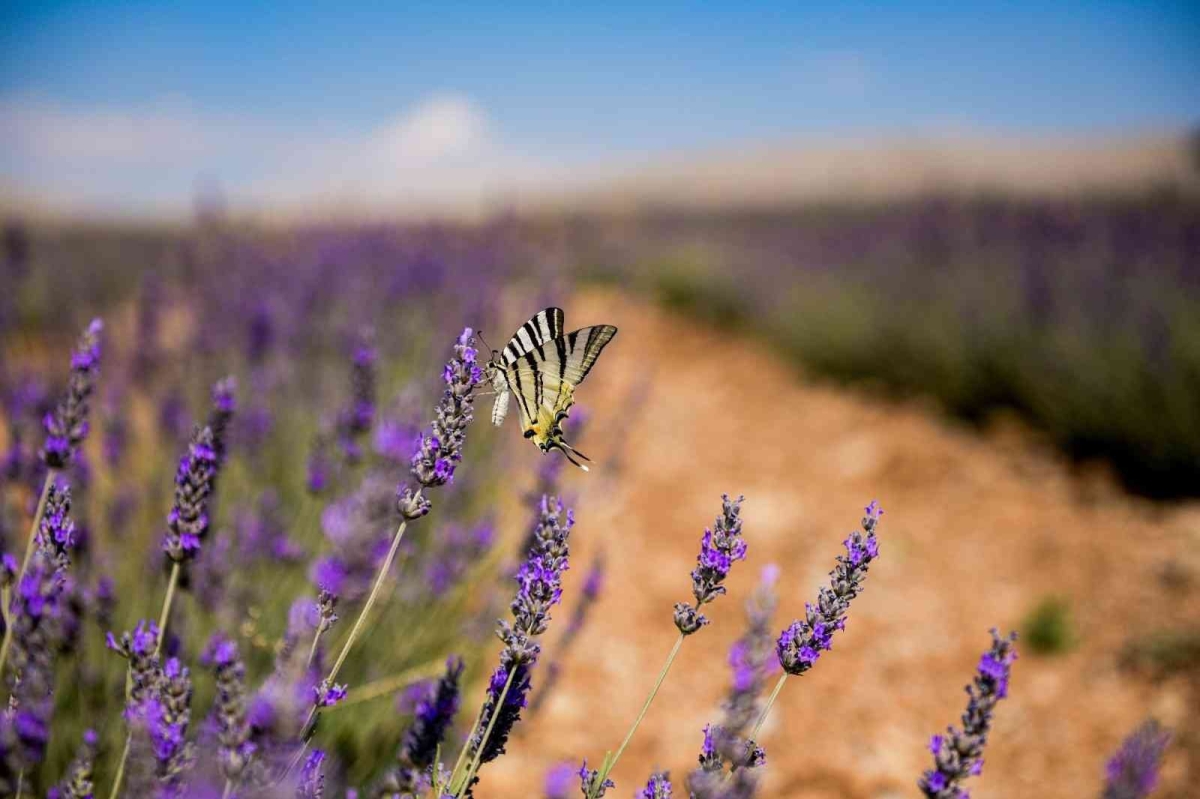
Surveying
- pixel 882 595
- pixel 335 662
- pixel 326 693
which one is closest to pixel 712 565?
pixel 326 693

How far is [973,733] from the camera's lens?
104 cm

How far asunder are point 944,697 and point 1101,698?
62 cm

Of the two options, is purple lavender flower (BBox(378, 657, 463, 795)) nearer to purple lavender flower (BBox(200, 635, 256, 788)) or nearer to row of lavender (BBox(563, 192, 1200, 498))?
purple lavender flower (BBox(200, 635, 256, 788))

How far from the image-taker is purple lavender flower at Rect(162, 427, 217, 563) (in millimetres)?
1125

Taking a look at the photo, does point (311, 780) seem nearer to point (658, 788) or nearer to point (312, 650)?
point (312, 650)

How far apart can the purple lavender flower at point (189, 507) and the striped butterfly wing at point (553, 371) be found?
22.9 inches

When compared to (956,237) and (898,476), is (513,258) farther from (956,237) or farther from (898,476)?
(956,237)

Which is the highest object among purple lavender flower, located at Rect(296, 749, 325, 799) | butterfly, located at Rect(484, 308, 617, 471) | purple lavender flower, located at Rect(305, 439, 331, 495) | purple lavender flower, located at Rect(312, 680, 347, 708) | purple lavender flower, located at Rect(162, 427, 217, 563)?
butterfly, located at Rect(484, 308, 617, 471)

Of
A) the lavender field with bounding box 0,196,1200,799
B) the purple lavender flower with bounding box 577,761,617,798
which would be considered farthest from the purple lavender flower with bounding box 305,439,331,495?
the purple lavender flower with bounding box 577,761,617,798

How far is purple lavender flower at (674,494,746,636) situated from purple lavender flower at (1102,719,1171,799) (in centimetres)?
58

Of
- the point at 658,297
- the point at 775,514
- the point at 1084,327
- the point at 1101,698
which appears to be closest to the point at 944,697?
the point at 1101,698

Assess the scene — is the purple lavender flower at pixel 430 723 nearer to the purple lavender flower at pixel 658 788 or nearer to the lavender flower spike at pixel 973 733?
the purple lavender flower at pixel 658 788

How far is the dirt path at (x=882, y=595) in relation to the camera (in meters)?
3.05

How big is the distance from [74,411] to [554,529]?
2.55ft
